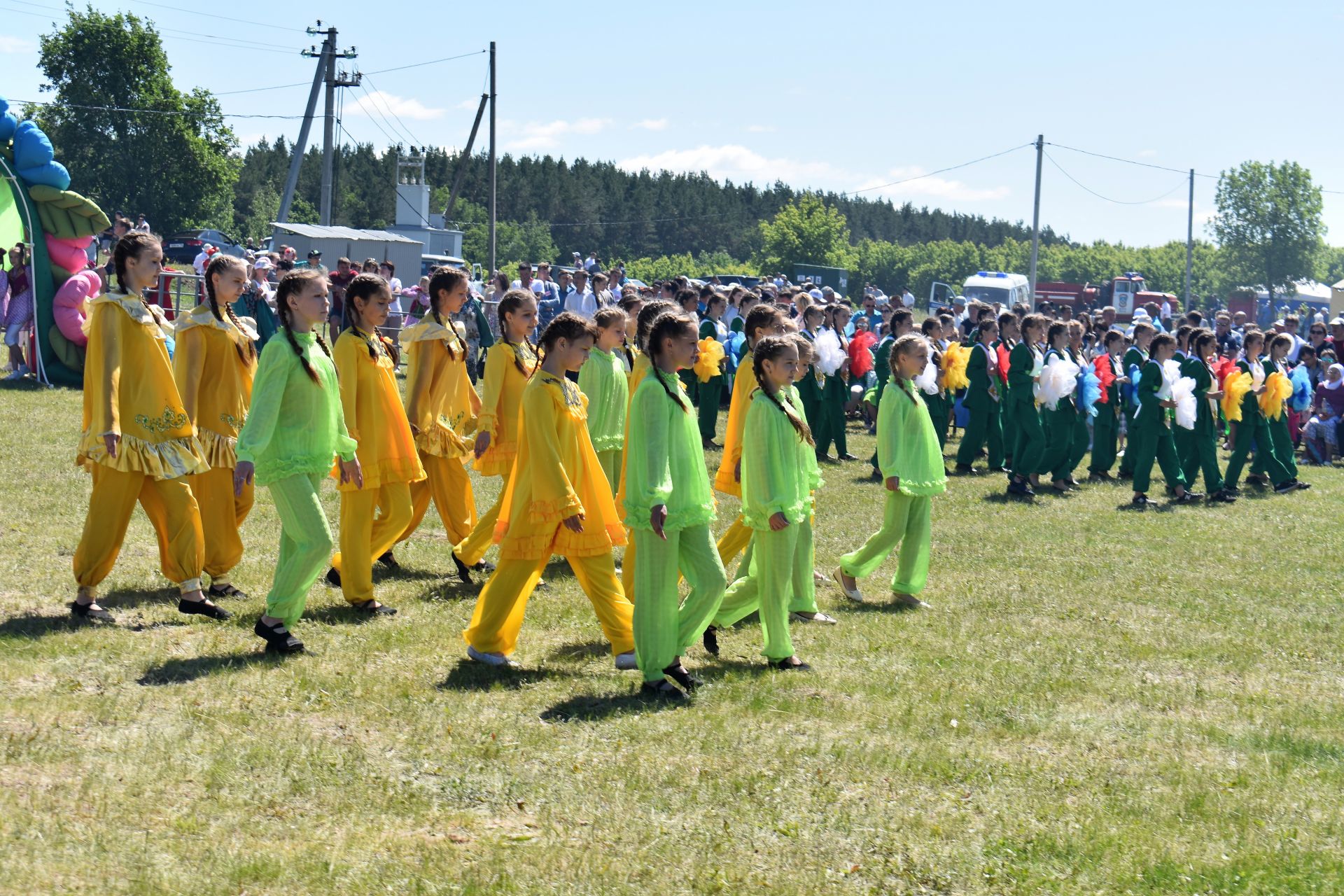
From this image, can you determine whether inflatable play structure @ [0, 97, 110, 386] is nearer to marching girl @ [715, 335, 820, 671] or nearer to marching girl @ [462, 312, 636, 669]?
marching girl @ [462, 312, 636, 669]

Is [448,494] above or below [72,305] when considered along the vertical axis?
below

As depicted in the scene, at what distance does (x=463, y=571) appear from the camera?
8984mm

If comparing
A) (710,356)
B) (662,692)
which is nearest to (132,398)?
(662,692)

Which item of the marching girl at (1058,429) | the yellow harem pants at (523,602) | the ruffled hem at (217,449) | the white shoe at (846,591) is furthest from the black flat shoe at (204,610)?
the marching girl at (1058,429)

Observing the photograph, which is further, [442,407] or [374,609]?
[442,407]

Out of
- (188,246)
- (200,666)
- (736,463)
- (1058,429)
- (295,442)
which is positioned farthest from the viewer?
(188,246)

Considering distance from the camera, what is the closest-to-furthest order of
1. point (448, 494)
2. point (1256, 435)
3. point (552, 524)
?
1. point (552, 524)
2. point (448, 494)
3. point (1256, 435)

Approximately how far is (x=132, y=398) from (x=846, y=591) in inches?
184

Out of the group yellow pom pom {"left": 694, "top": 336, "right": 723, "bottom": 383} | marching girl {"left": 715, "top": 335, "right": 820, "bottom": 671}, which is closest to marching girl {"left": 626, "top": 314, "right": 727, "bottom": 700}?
marching girl {"left": 715, "top": 335, "right": 820, "bottom": 671}

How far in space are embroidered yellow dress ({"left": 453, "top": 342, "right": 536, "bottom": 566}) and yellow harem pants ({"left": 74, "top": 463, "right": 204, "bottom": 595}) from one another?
181 cm

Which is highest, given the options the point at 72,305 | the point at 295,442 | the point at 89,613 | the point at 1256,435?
the point at 72,305

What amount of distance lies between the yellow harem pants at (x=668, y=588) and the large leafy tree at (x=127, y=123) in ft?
211

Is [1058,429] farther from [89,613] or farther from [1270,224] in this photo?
[1270,224]

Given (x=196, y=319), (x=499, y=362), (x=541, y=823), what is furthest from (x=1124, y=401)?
(x=541, y=823)
